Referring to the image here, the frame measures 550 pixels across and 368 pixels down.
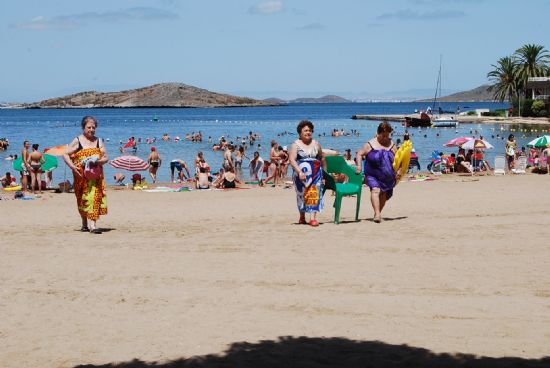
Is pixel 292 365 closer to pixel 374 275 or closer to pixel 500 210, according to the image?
pixel 374 275

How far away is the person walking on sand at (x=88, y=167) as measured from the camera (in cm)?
1017

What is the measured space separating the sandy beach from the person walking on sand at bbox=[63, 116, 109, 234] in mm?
412

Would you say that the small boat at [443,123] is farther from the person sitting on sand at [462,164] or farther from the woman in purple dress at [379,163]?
the woman in purple dress at [379,163]

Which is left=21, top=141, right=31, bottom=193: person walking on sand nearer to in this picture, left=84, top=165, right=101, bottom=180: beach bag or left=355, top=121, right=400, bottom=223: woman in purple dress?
left=84, top=165, right=101, bottom=180: beach bag

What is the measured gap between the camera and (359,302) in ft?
21.5

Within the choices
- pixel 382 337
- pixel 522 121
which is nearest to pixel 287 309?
pixel 382 337

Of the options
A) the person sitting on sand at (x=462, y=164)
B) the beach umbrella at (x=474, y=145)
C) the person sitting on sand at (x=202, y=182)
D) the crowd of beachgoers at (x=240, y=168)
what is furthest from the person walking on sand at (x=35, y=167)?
the beach umbrella at (x=474, y=145)

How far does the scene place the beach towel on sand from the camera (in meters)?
10.6

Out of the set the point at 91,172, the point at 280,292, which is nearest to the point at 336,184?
the point at 91,172

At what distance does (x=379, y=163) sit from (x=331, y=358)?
602 centimetres

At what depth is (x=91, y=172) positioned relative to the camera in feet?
33.4

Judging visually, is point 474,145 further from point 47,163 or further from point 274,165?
point 47,163

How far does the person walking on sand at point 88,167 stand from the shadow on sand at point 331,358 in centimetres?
528

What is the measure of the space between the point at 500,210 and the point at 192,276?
6.98m
